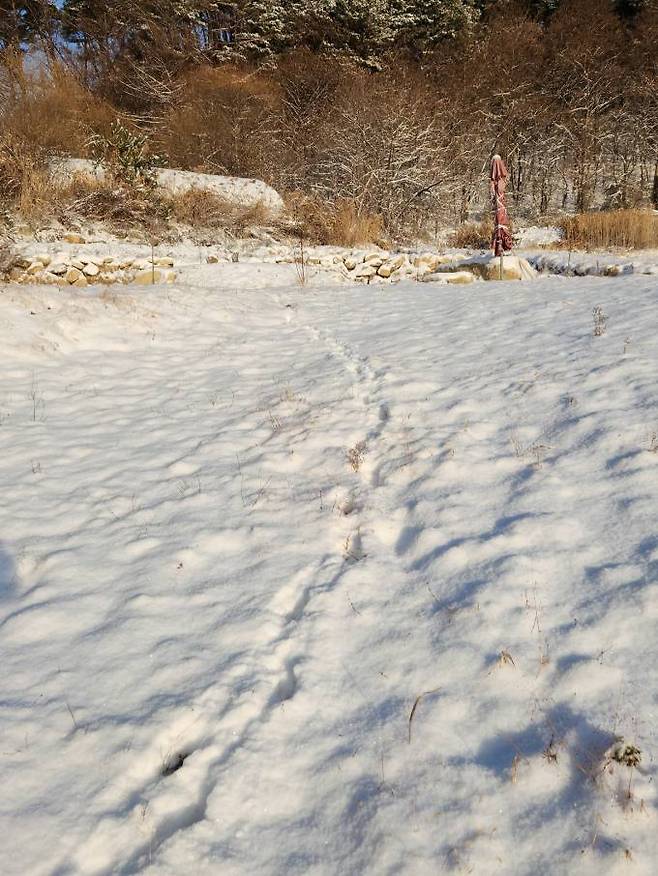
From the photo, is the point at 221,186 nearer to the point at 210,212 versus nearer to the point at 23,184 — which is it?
the point at 210,212

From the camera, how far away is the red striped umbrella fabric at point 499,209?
1028cm

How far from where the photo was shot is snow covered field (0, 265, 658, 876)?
1680 millimetres

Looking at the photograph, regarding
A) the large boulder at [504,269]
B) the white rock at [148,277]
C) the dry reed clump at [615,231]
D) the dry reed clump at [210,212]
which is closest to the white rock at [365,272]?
the large boulder at [504,269]

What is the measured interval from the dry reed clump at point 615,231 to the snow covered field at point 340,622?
908 cm

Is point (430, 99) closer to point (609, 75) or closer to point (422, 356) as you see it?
point (609, 75)

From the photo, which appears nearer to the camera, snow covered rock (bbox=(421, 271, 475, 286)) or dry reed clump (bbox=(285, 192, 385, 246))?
snow covered rock (bbox=(421, 271, 475, 286))

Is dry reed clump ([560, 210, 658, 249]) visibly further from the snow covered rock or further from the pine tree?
the pine tree

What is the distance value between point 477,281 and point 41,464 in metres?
8.61

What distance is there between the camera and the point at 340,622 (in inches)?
97.8

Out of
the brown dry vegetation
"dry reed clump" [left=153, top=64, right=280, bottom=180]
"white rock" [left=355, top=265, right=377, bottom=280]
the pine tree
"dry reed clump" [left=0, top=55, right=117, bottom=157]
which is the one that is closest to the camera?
"white rock" [left=355, top=265, right=377, bottom=280]

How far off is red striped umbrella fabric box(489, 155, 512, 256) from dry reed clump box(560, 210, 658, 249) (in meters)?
3.57

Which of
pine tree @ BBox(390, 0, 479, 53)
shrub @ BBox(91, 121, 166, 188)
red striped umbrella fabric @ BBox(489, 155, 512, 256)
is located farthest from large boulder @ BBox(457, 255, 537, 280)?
pine tree @ BBox(390, 0, 479, 53)

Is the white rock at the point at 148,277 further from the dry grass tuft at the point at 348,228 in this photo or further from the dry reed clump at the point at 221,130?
the dry reed clump at the point at 221,130

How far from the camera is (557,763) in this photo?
1.76m
